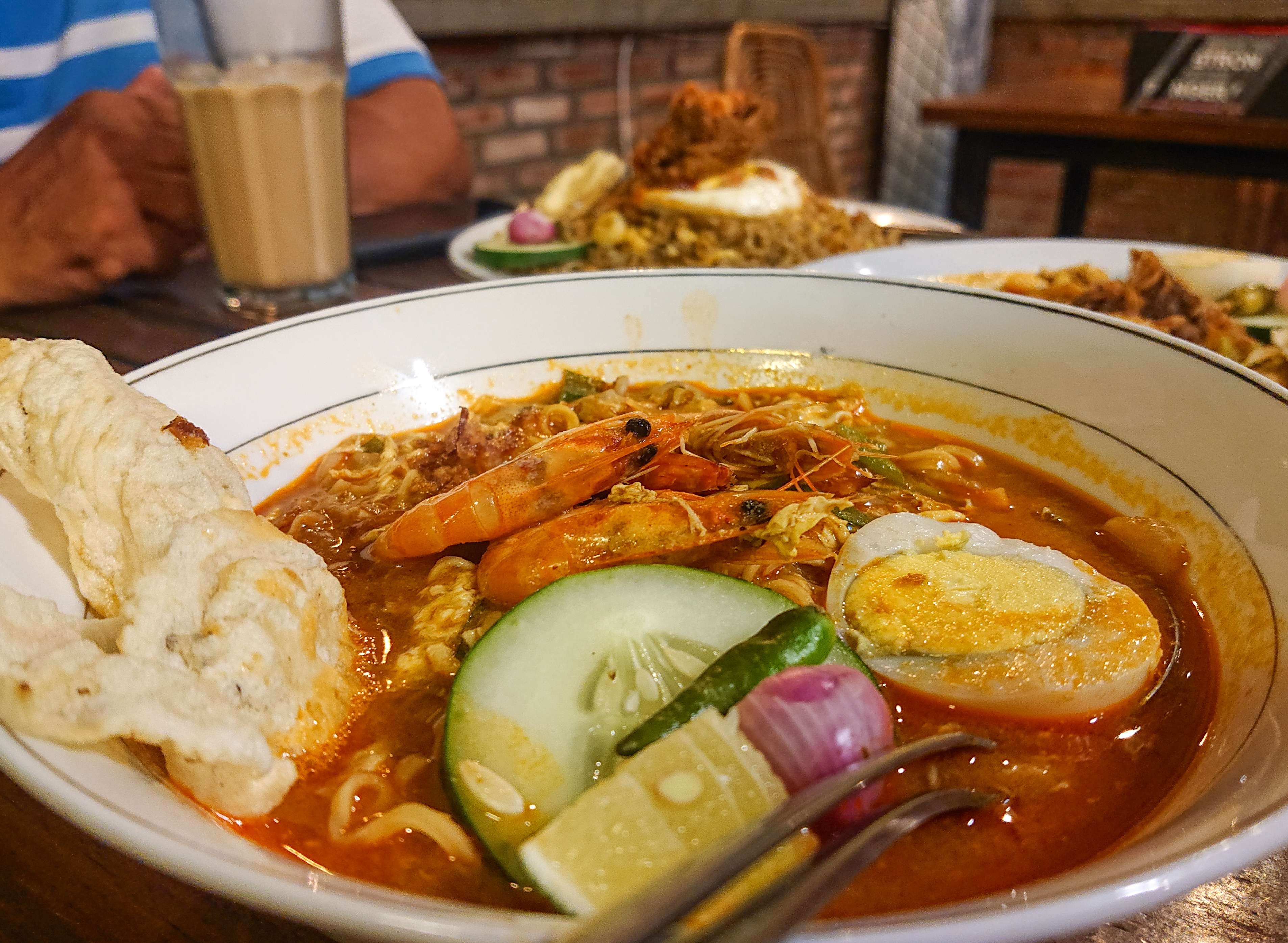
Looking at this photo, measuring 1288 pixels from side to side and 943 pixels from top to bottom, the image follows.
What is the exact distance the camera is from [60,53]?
4.04 m

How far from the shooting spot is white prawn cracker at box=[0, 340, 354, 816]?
855 millimetres

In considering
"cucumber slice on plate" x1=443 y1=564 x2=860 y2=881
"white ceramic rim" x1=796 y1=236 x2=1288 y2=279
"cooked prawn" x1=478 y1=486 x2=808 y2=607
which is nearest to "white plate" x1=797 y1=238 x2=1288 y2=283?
"white ceramic rim" x1=796 y1=236 x2=1288 y2=279

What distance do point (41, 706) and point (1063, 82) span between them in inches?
400

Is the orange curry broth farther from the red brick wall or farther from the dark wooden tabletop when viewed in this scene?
the red brick wall

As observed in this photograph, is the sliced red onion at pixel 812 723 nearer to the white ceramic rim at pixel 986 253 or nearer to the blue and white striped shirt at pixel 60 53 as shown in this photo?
the white ceramic rim at pixel 986 253

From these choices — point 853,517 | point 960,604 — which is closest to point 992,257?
point 853,517

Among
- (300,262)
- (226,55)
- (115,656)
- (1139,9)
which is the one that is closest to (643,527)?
(115,656)

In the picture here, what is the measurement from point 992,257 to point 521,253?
5.05 ft

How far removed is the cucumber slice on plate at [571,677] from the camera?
98cm

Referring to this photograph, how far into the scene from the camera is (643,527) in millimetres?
1457

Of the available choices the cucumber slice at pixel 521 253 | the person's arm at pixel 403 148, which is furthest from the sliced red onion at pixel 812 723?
the person's arm at pixel 403 148

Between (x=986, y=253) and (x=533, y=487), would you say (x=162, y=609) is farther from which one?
(x=986, y=253)

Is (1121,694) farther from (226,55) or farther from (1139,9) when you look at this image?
(1139,9)

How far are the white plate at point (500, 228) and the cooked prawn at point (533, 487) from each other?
72 cm
